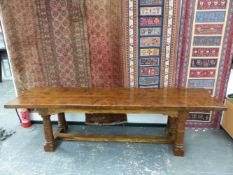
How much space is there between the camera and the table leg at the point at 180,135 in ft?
6.36

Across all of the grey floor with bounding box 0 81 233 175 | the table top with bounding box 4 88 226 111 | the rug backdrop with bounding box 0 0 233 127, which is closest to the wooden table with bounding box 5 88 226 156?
the table top with bounding box 4 88 226 111

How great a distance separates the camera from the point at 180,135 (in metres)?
2.03

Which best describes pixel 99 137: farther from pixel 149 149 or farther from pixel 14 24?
pixel 14 24

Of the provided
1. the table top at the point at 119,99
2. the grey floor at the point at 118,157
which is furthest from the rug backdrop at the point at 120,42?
the grey floor at the point at 118,157

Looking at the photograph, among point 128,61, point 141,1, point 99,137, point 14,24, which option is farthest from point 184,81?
point 14,24

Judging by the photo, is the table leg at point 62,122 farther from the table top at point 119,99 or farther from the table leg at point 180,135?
the table leg at point 180,135

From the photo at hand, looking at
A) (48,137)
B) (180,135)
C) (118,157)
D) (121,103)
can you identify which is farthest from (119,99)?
(48,137)

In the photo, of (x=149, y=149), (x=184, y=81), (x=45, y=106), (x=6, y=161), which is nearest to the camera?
(x=45, y=106)

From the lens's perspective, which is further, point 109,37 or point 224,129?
point 224,129

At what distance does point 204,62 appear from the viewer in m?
2.31

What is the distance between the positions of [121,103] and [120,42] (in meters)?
0.81

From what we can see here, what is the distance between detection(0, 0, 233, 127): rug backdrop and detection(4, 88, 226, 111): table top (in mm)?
230

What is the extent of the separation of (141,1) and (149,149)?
5.68 ft

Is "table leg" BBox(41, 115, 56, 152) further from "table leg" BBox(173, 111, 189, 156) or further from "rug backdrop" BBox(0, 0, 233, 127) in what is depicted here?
"table leg" BBox(173, 111, 189, 156)
